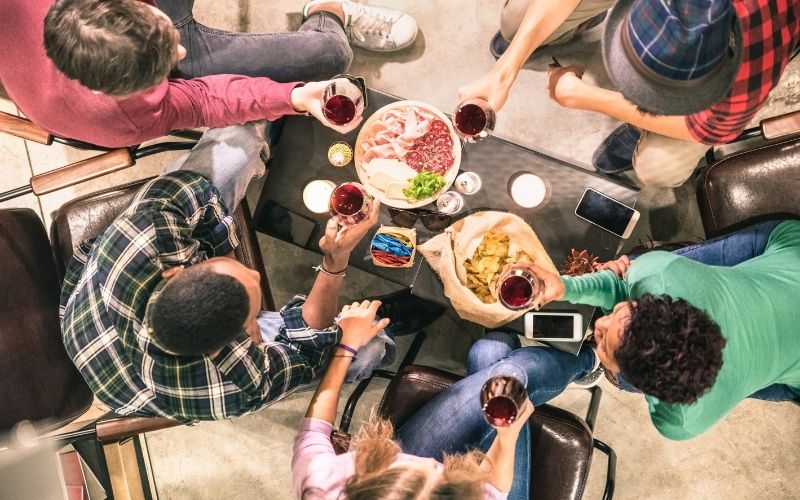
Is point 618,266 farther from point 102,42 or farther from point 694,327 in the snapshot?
point 102,42

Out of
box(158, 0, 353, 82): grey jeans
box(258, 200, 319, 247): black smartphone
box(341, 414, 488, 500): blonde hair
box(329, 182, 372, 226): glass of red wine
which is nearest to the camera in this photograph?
box(341, 414, 488, 500): blonde hair

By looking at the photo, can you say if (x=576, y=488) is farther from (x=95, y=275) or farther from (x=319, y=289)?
(x=95, y=275)

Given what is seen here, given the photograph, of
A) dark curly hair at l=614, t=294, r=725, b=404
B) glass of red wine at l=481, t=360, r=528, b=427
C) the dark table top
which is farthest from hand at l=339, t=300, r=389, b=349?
dark curly hair at l=614, t=294, r=725, b=404

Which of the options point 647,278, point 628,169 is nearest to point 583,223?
point 647,278

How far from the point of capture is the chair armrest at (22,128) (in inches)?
86.7

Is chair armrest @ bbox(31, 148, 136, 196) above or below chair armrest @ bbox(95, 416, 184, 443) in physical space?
above

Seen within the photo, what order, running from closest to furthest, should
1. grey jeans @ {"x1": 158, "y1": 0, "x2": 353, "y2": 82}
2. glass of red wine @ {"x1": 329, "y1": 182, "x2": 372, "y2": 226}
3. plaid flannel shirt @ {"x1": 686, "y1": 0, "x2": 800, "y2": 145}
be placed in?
plaid flannel shirt @ {"x1": 686, "y1": 0, "x2": 800, "y2": 145} < glass of red wine @ {"x1": 329, "y1": 182, "x2": 372, "y2": 226} < grey jeans @ {"x1": 158, "y1": 0, "x2": 353, "y2": 82}

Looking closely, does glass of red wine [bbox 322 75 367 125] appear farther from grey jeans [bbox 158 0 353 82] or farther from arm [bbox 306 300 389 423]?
arm [bbox 306 300 389 423]

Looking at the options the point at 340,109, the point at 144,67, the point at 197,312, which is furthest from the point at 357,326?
the point at 144,67

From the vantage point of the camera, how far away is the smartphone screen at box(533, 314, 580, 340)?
2.28 metres

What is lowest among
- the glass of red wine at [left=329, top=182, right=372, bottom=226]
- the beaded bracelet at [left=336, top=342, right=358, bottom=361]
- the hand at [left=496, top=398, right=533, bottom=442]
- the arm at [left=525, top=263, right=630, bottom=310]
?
the hand at [left=496, top=398, right=533, bottom=442]

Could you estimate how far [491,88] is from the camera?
2291 mm

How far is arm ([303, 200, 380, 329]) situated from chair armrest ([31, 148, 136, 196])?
2.93 ft

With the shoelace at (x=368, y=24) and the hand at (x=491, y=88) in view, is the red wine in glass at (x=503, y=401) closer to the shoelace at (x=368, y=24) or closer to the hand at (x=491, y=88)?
the hand at (x=491, y=88)
